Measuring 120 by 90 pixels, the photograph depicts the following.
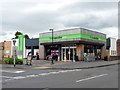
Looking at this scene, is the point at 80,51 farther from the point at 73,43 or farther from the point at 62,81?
the point at 62,81

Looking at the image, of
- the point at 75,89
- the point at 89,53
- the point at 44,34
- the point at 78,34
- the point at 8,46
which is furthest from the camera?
the point at 8,46

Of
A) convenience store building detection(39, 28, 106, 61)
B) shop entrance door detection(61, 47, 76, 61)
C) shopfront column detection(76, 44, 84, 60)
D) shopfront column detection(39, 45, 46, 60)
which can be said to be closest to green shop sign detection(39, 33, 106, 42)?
convenience store building detection(39, 28, 106, 61)

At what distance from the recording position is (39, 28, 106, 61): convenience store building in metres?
41.7

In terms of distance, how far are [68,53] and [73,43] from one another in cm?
223

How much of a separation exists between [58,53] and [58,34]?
11.5 ft

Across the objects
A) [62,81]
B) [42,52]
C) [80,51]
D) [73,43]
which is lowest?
[62,81]

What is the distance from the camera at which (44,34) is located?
158 feet

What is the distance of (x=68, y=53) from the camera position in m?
43.4

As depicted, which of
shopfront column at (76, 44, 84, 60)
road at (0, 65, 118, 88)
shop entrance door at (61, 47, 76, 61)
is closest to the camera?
road at (0, 65, 118, 88)

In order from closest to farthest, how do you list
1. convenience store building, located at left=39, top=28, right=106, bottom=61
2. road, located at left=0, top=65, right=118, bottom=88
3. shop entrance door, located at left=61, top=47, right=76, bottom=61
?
road, located at left=0, top=65, right=118, bottom=88, convenience store building, located at left=39, top=28, right=106, bottom=61, shop entrance door, located at left=61, top=47, right=76, bottom=61

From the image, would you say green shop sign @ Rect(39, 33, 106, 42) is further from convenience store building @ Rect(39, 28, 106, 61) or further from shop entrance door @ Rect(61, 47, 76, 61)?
shop entrance door @ Rect(61, 47, 76, 61)

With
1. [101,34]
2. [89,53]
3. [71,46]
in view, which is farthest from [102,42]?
[71,46]

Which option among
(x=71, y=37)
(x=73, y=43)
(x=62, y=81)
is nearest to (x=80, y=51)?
(x=73, y=43)

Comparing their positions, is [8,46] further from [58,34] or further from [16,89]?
[16,89]
